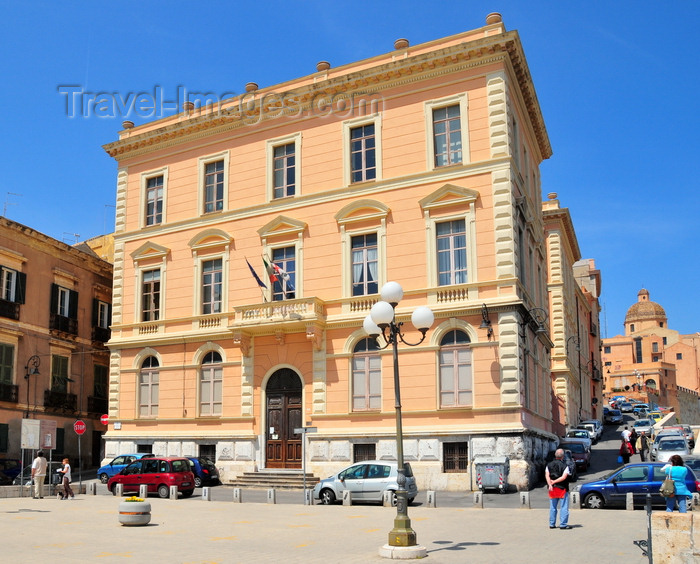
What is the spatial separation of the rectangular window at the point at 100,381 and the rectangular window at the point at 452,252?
2327 cm

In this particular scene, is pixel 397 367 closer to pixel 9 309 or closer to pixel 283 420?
pixel 283 420

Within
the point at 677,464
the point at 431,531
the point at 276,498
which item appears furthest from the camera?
the point at 276,498

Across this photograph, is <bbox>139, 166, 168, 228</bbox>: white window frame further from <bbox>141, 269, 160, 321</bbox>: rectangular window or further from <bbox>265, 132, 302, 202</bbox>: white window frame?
<bbox>265, 132, 302, 202</bbox>: white window frame

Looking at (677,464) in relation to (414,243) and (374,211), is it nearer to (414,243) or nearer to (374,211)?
(414,243)

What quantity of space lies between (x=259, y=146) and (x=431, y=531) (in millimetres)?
21599

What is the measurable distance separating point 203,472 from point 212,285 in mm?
8432

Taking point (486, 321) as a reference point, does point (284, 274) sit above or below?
above

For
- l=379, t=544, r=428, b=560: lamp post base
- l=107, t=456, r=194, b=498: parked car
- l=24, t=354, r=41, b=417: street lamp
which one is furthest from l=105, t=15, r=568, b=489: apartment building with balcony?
l=379, t=544, r=428, b=560: lamp post base

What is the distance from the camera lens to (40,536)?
17047 mm

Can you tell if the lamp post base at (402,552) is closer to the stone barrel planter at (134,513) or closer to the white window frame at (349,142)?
the stone barrel planter at (134,513)

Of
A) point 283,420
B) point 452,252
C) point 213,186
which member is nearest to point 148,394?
point 283,420

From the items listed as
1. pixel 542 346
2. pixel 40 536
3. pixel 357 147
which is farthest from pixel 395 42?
pixel 40 536

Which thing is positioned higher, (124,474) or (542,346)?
(542,346)

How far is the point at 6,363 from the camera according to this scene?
37.3 meters
